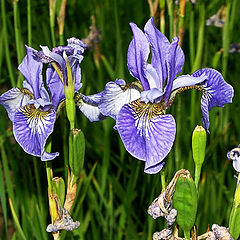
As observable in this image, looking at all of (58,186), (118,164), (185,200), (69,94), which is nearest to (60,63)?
(69,94)

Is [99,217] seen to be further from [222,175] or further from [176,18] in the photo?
[176,18]

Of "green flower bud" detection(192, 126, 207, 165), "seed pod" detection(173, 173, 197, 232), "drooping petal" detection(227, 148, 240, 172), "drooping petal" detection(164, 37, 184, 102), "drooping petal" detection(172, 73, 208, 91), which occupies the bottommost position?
"seed pod" detection(173, 173, 197, 232)

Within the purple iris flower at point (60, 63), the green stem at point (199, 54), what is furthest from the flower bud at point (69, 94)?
the green stem at point (199, 54)

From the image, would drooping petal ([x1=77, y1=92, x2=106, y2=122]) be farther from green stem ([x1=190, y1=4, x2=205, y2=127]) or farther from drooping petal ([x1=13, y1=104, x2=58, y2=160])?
green stem ([x1=190, y1=4, x2=205, y2=127])

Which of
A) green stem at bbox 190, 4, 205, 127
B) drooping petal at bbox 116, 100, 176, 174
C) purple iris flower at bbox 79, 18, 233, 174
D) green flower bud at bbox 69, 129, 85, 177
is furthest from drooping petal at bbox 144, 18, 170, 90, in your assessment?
green stem at bbox 190, 4, 205, 127

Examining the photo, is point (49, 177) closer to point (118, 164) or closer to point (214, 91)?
point (214, 91)

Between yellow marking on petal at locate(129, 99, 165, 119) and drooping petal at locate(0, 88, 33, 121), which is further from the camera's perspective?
drooping petal at locate(0, 88, 33, 121)

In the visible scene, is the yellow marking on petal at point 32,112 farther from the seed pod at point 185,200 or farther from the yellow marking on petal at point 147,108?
the seed pod at point 185,200
